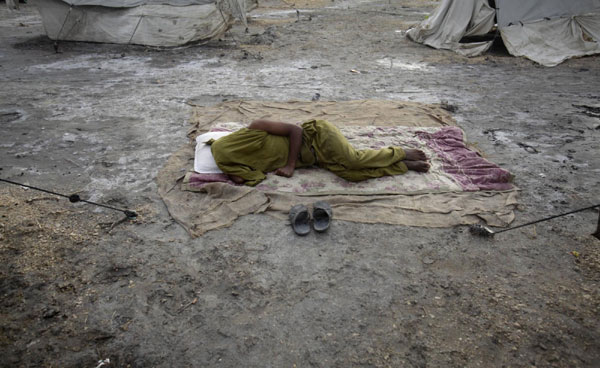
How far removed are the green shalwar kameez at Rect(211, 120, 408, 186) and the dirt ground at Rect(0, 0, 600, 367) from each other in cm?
64

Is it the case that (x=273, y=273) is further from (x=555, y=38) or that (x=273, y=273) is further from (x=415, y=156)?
Result: (x=555, y=38)

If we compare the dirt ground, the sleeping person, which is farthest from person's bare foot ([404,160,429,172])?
the dirt ground

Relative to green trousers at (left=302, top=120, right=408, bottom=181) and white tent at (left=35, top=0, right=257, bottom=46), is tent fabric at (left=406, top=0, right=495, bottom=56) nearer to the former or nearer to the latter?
white tent at (left=35, top=0, right=257, bottom=46)

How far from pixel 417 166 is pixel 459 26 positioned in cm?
657

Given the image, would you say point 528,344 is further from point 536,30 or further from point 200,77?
point 536,30

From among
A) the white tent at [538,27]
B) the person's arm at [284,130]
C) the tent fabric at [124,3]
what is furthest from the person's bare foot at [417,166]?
the tent fabric at [124,3]

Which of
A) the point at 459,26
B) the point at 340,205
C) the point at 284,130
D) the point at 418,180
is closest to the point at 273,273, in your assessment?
the point at 340,205

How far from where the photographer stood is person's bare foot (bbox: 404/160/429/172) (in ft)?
11.6

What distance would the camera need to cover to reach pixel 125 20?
349 inches

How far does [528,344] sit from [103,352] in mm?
2135

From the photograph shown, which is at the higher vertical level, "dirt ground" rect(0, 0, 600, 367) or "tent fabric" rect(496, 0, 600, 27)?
"tent fabric" rect(496, 0, 600, 27)

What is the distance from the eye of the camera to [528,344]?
1.93 meters

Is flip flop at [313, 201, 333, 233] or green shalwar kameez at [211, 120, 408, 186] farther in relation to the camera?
green shalwar kameez at [211, 120, 408, 186]

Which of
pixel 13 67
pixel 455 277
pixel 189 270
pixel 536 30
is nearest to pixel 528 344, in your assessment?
pixel 455 277
